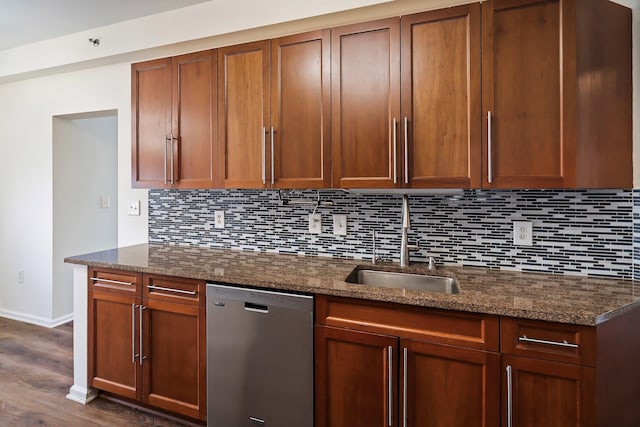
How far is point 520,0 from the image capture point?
6.22 feet

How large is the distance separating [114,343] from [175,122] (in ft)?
4.61

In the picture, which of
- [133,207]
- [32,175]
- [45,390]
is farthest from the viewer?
[32,175]

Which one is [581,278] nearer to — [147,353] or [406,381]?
[406,381]

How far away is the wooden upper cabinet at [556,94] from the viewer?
1816 mm

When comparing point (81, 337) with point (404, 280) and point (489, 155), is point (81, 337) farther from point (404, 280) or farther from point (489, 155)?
point (489, 155)

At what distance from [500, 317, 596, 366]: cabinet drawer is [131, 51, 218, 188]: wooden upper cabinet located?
1.83 meters

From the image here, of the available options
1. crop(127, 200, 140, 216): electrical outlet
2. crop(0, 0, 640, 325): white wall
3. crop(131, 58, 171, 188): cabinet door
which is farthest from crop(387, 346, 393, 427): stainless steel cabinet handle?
crop(127, 200, 140, 216): electrical outlet

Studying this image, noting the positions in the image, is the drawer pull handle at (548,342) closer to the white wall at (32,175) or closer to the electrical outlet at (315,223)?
the electrical outlet at (315,223)

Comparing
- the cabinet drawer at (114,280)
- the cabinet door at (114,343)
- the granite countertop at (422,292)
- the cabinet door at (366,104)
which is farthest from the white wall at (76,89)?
the cabinet door at (114,343)

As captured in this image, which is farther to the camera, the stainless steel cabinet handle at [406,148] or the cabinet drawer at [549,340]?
the stainless steel cabinet handle at [406,148]

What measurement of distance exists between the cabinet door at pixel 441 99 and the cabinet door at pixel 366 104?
6cm

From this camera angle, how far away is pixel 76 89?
150 inches

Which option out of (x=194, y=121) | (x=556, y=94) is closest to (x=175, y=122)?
(x=194, y=121)

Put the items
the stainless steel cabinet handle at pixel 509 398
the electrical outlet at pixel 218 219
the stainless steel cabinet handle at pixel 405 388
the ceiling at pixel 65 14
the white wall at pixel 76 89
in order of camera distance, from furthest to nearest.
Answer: the electrical outlet at pixel 218 219, the ceiling at pixel 65 14, the white wall at pixel 76 89, the stainless steel cabinet handle at pixel 405 388, the stainless steel cabinet handle at pixel 509 398
